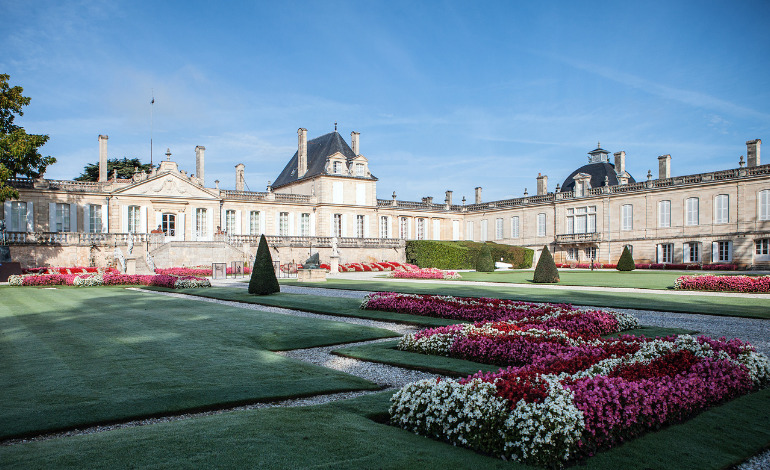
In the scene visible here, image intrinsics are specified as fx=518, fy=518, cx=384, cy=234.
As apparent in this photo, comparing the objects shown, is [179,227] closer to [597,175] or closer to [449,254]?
[449,254]

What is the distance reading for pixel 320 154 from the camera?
42.2 metres

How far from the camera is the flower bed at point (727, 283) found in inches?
628

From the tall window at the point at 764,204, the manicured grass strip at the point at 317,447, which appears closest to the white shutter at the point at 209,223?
the manicured grass strip at the point at 317,447

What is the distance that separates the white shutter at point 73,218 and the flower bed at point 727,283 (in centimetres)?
3226

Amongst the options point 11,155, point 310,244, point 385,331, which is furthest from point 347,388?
point 310,244

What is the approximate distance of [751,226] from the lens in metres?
32.3

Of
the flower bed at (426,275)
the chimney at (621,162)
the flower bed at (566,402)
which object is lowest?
the flower bed at (426,275)

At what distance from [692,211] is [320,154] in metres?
27.5

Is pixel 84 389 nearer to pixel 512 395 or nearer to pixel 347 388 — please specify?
pixel 347 388

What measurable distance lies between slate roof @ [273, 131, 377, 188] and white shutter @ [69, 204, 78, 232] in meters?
16.4

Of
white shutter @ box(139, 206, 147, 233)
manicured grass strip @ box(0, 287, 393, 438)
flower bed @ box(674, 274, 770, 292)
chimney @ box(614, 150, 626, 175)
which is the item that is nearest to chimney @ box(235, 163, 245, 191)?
white shutter @ box(139, 206, 147, 233)

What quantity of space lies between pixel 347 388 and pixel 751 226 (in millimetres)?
35466

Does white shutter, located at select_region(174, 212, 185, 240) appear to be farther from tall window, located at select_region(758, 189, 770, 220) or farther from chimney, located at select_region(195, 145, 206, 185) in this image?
tall window, located at select_region(758, 189, 770, 220)

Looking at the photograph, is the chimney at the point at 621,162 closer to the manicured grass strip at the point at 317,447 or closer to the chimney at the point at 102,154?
the chimney at the point at 102,154
